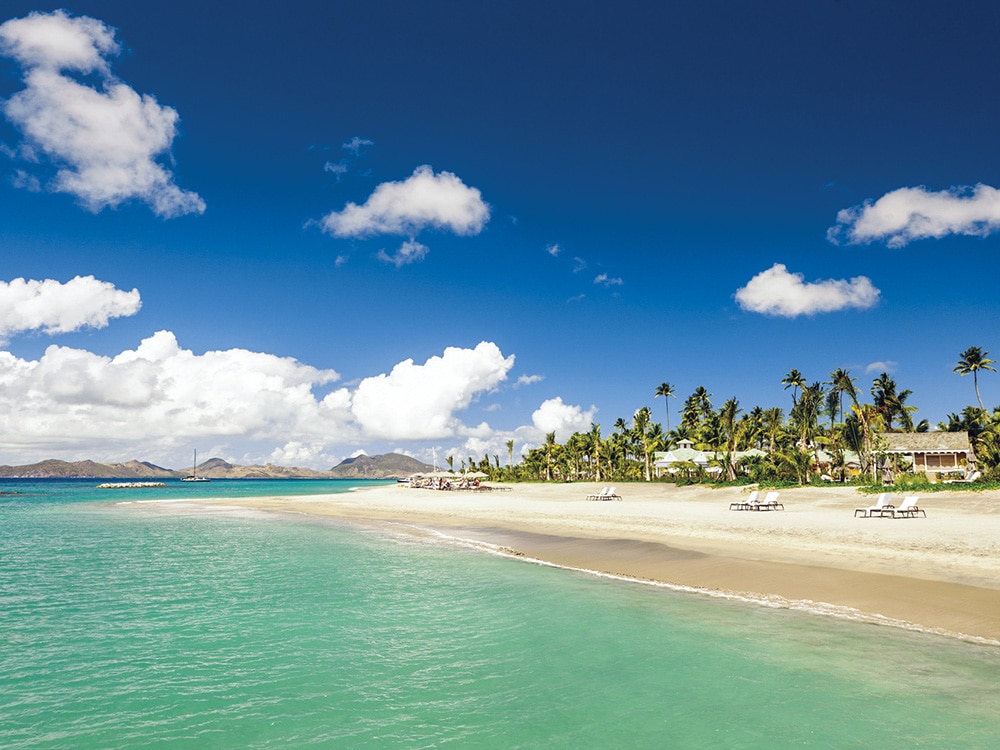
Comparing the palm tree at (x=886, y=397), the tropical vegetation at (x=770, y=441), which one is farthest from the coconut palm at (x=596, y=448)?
the palm tree at (x=886, y=397)

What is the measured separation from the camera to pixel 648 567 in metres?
22.4

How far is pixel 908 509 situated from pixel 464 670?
26421 mm

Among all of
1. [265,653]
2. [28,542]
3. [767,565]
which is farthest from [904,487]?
[28,542]

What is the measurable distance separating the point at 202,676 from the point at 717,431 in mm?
63001

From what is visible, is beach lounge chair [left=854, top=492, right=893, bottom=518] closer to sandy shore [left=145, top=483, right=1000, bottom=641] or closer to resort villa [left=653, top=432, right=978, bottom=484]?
sandy shore [left=145, top=483, right=1000, bottom=641]

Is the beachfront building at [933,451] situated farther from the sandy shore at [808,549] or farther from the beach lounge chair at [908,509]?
the beach lounge chair at [908,509]

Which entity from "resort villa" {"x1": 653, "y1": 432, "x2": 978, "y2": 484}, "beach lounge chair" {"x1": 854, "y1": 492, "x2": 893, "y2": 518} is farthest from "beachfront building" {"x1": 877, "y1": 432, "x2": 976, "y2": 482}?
"beach lounge chair" {"x1": 854, "y1": 492, "x2": 893, "y2": 518}

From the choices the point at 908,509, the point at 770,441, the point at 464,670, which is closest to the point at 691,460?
the point at 770,441

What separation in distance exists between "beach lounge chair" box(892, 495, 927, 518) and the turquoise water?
17.9 metres

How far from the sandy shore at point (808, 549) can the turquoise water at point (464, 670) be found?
2.12 meters

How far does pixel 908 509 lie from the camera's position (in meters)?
29.2

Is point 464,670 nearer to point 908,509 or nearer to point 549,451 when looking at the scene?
point 908,509

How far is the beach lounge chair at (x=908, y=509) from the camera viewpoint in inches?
1153

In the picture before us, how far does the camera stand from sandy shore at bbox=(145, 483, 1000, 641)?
1581cm
